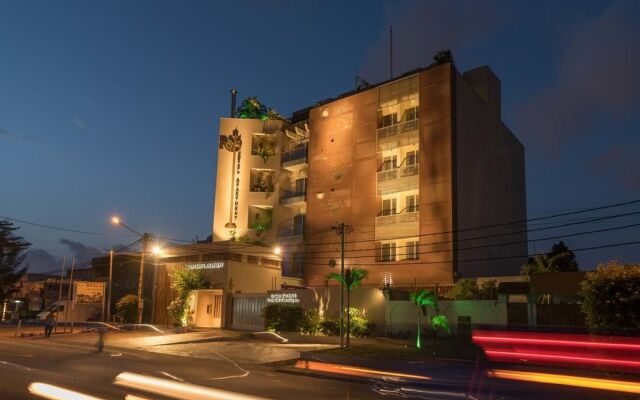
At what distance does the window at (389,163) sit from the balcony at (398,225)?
3.80 meters

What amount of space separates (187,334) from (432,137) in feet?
67.0

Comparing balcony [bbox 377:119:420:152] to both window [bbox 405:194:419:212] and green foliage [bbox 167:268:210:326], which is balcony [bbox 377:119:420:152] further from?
green foliage [bbox 167:268:210:326]

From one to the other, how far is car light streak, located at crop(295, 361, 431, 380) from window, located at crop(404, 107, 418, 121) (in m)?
24.6

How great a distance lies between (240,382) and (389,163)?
29448mm

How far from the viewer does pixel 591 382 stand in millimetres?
13414

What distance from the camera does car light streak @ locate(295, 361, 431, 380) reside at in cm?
1706

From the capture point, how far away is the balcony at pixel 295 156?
48419 mm

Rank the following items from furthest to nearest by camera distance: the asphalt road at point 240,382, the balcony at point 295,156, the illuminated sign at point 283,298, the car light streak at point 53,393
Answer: the balcony at point 295,156
the illuminated sign at point 283,298
the asphalt road at point 240,382
the car light streak at point 53,393

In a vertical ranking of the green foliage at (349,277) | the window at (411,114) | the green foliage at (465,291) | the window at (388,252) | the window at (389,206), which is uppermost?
the window at (411,114)

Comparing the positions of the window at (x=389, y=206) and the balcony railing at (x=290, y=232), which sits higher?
the window at (x=389, y=206)

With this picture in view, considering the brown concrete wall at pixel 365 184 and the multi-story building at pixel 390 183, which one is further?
the multi-story building at pixel 390 183

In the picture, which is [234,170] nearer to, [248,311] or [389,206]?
[389,206]

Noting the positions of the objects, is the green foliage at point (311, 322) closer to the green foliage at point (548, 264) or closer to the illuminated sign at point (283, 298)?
the illuminated sign at point (283, 298)

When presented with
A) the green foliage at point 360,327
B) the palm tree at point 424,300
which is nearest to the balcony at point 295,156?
the green foliage at point 360,327
